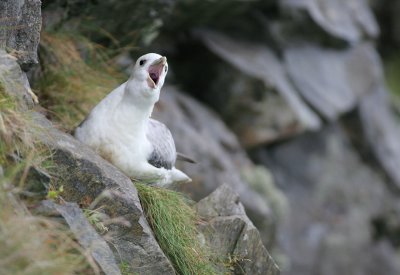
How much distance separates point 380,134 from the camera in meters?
12.2

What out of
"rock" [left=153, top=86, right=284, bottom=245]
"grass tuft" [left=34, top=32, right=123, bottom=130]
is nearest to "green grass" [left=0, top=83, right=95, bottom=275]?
"grass tuft" [left=34, top=32, right=123, bottom=130]

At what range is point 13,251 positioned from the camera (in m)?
3.32

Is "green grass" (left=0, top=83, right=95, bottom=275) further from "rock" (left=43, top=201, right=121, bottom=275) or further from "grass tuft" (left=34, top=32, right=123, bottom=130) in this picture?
"grass tuft" (left=34, top=32, right=123, bottom=130)

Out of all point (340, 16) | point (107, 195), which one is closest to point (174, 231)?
point (107, 195)

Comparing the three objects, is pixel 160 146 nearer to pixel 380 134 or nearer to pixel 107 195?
pixel 107 195

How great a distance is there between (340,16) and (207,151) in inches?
128

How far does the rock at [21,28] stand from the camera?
15.4ft

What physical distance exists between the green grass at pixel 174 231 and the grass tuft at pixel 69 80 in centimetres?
123

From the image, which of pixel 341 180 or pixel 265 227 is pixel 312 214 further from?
pixel 265 227

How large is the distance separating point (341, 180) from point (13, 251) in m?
8.89

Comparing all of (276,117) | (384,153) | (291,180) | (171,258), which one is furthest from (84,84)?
(384,153)

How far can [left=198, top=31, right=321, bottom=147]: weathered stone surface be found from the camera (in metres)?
9.89

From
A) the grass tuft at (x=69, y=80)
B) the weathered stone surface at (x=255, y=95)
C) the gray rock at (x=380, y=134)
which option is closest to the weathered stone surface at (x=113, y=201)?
the grass tuft at (x=69, y=80)

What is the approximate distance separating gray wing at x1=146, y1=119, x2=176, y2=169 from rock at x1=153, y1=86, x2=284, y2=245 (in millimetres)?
2126
